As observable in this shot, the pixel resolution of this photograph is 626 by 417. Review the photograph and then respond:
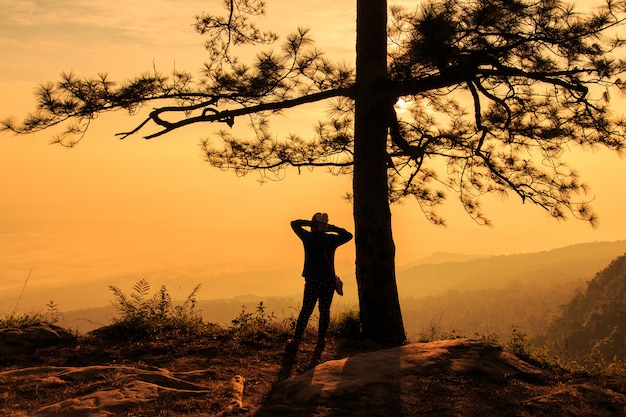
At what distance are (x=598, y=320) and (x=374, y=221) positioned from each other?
79.4 metres

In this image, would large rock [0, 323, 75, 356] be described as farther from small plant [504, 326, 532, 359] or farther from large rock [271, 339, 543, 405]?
small plant [504, 326, 532, 359]

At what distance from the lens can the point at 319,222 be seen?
7.49 meters

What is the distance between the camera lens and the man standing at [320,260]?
7.39 m

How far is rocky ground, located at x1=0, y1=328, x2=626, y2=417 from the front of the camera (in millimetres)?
5199

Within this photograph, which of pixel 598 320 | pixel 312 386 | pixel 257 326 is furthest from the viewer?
pixel 598 320

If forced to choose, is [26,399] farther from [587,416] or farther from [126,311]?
[587,416]

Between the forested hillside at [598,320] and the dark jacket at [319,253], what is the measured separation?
6025cm

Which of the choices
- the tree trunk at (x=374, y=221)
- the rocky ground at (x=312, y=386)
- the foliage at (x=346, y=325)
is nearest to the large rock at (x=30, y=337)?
the rocky ground at (x=312, y=386)

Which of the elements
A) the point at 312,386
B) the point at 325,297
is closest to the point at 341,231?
the point at 325,297

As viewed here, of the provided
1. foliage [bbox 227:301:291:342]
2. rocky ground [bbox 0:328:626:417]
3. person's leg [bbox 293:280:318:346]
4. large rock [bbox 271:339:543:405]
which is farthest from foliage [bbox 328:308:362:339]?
large rock [bbox 271:339:543:405]

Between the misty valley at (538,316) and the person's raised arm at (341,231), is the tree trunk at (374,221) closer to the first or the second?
the misty valley at (538,316)

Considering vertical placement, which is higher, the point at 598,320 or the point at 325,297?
the point at 325,297

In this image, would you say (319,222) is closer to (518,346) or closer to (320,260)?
(320,260)

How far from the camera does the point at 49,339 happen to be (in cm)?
833
